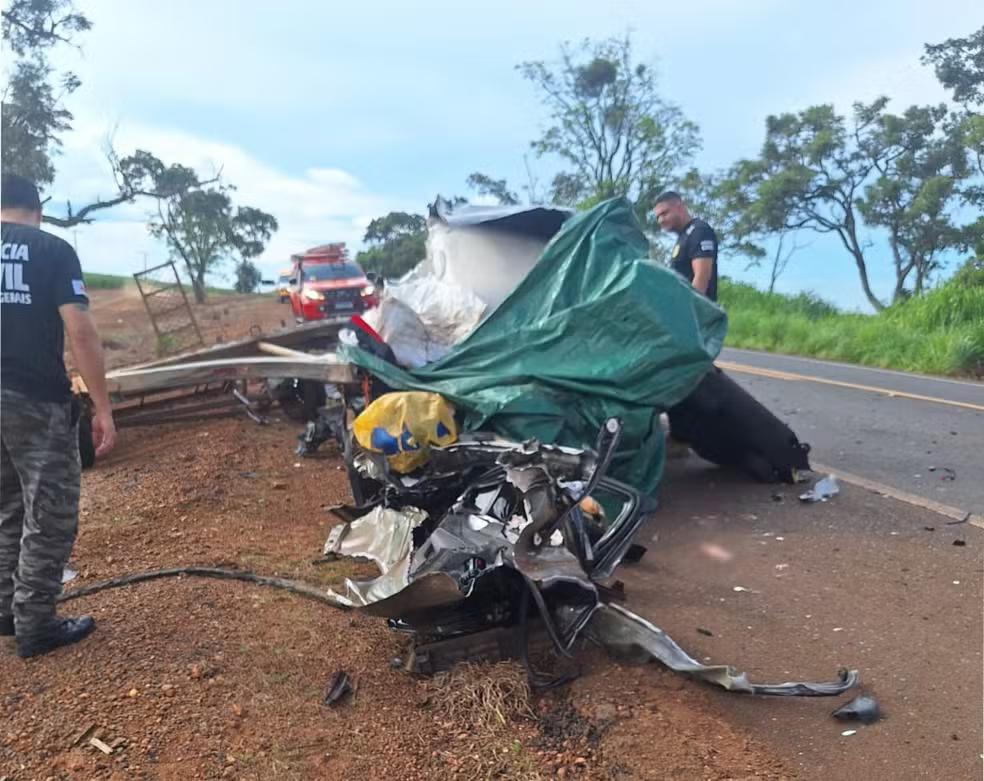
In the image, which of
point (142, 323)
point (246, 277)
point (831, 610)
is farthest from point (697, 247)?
point (246, 277)

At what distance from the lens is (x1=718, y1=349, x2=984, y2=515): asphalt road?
6.29 meters

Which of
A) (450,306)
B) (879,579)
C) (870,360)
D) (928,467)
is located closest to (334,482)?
(450,306)

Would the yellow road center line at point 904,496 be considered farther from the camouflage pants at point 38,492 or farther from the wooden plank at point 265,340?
the wooden plank at point 265,340

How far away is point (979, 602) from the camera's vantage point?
390cm

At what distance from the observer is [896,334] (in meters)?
16.4

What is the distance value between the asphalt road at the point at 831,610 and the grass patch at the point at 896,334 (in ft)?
32.4

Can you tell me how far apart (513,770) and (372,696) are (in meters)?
0.67

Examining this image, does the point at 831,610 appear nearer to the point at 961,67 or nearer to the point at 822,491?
the point at 822,491

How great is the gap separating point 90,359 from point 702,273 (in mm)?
4511

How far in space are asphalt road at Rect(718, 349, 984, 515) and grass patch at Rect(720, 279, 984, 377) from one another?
1.34 m

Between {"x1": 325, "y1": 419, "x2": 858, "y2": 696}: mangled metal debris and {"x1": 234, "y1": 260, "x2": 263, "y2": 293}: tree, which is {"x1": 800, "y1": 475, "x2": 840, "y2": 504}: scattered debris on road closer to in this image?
{"x1": 325, "y1": 419, "x2": 858, "y2": 696}: mangled metal debris

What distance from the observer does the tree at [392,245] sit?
34.2 meters

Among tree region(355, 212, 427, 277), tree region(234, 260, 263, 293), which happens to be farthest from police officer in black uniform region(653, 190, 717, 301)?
tree region(234, 260, 263, 293)

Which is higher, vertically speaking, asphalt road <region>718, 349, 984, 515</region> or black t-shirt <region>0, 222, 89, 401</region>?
black t-shirt <region>0, 222, 89, 401</region>
